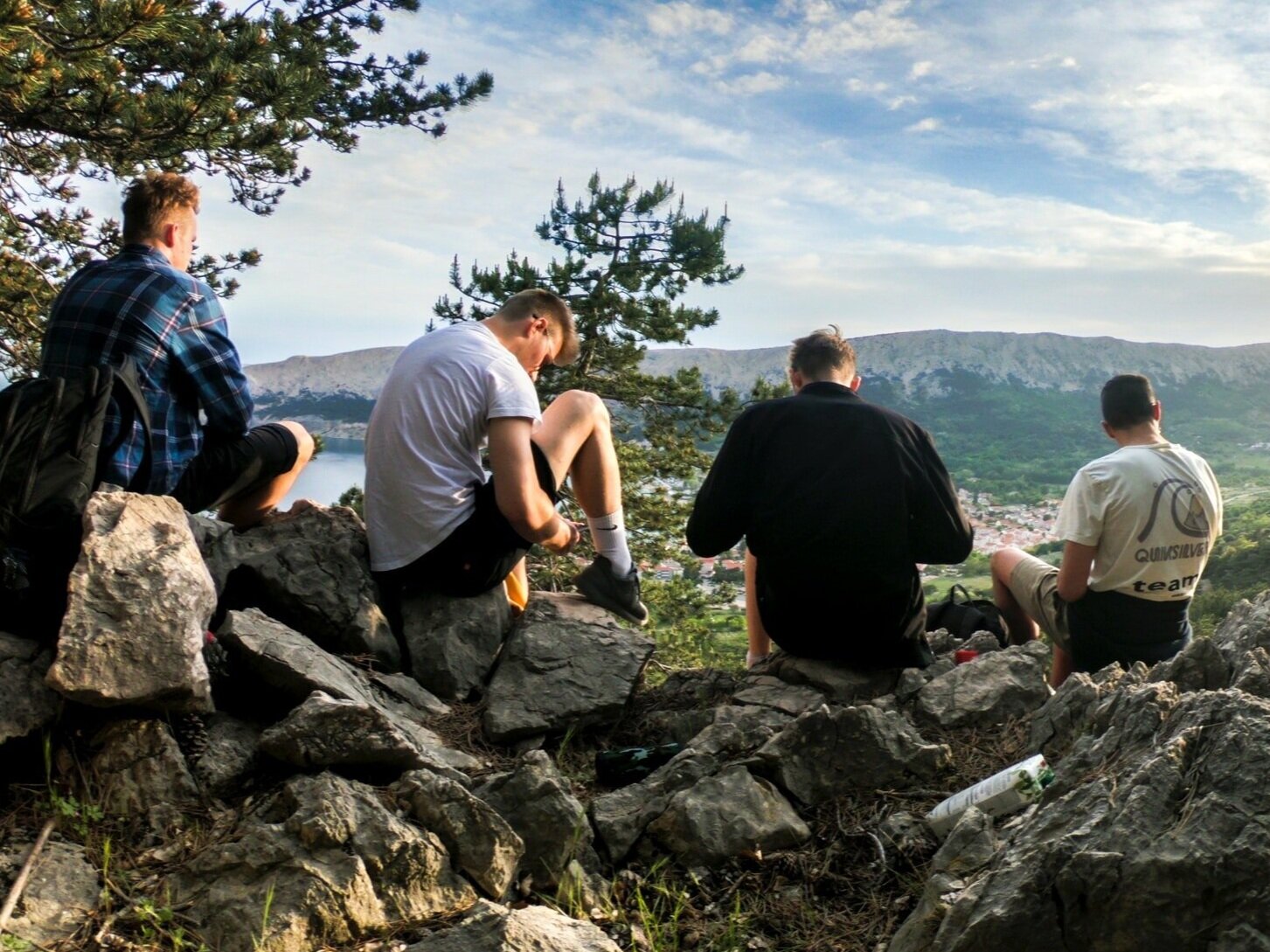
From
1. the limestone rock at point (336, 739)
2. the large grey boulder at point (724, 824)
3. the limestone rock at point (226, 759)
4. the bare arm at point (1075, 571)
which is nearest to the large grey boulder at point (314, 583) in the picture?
the limestone rock at point (226, 759)

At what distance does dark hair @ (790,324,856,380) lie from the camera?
4.40 metres

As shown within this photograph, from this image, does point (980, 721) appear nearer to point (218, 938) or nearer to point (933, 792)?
point (933, 792)

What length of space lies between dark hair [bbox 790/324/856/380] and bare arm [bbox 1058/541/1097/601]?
1.60 metres

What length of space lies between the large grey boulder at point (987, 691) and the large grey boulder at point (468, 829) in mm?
1863

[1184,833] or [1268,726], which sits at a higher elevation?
[1268,726]

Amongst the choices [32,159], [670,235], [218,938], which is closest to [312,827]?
[218,938]

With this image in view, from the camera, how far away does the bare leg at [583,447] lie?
4.31 m

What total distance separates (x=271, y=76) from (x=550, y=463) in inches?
135

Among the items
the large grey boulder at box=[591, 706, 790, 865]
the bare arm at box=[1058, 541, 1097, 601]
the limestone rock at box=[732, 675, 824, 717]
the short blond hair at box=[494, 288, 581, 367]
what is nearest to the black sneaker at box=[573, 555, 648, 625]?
the limestone rock at box=[732, 675, 824, 717]

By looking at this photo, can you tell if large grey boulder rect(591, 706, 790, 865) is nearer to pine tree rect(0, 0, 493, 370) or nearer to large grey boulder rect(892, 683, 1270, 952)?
large grey boulder rect(892, 683, 1270, 952)

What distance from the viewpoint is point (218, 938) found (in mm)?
2406

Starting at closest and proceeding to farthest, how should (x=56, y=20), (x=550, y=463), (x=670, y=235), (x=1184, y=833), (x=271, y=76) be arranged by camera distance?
1. (x=1184, y=833)
2. (x=550, y=463)
3. (x=56, y=20)
4. (x=271, y=76)
5. (x=670, y=235)

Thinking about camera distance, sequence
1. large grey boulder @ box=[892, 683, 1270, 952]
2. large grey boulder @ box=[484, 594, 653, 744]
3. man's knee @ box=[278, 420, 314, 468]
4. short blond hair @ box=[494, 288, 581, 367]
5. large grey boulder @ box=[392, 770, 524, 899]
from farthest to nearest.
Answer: short blond hair @ box=[494, 288, 581, 367] < man's knee @ box=[278, 420, 314, 468] < large grey boulder @ box=[484, 594, 653, 744] < large grey boulder @ box=[392, 770, 524, 899] < large grey boulder @ box=[892, 683, 1270, 952]

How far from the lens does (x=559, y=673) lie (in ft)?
13.4
